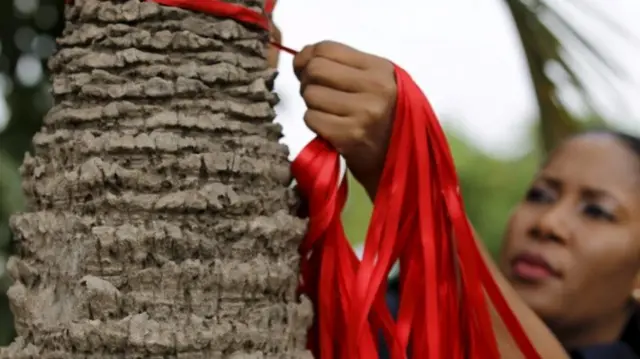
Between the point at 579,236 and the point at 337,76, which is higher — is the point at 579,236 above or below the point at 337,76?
below

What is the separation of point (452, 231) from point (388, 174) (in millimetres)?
93

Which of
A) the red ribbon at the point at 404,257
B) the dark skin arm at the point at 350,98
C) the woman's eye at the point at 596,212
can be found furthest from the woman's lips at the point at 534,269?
the dark skin arm at the point at 350,98

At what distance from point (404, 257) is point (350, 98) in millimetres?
181

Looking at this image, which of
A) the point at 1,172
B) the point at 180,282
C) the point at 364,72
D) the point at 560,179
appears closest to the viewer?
the point at 180,282

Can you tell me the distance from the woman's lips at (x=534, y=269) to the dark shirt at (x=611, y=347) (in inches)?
5.0

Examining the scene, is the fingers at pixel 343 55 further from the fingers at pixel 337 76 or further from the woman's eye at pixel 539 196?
the woman's eye at pixel 539 196

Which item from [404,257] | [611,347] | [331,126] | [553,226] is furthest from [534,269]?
[331,126]

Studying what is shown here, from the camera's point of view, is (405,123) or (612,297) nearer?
(405,123)

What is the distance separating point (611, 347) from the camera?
4.30 ft

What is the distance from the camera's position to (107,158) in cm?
73

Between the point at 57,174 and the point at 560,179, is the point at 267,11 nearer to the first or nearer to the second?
the point at 57,174

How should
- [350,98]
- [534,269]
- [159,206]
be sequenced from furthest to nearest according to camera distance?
[534,269] → [350,98] → [159,206]

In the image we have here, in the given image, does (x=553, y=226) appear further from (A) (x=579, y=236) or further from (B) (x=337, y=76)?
(B) (x=337, y=76)

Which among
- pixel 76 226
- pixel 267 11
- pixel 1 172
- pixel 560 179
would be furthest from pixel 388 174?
pixel 1 172
